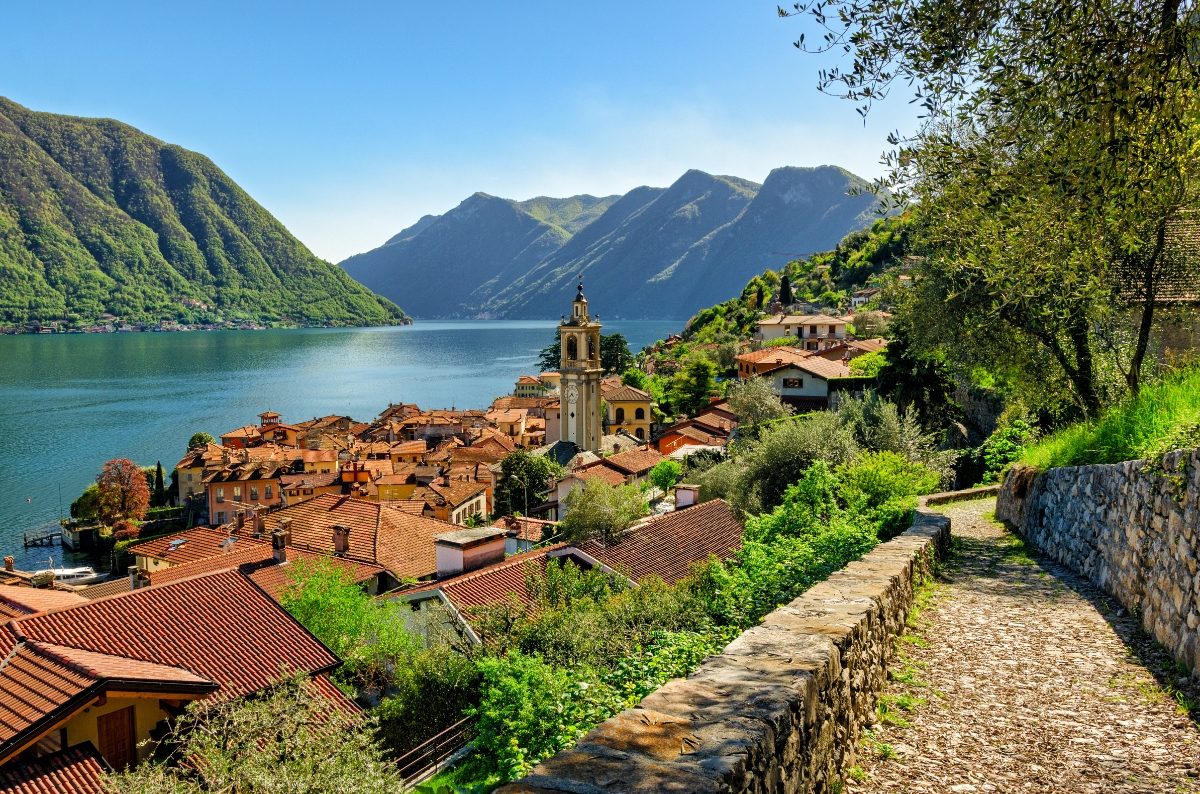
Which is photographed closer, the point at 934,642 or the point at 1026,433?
the point at 934,642

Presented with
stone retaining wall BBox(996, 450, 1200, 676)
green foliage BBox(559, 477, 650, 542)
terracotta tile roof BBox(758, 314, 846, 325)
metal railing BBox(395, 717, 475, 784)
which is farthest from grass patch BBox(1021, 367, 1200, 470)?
terracotta tile roof BBox(758, 314, 846, 325)

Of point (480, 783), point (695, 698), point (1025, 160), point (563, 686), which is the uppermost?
point (1025, 160)

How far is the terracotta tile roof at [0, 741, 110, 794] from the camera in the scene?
31.1ft

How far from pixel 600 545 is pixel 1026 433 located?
34.4 feet

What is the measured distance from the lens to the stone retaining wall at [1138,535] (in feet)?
16.8

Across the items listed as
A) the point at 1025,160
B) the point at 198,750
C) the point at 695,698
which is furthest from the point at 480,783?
the point at 1025,160

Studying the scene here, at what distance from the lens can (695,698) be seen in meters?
3.56

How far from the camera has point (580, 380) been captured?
57312 mm

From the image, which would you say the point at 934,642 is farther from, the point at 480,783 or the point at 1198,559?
the point at 480,783

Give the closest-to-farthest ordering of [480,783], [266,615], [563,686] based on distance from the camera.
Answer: [563,686]
[480,783]
[266,615]

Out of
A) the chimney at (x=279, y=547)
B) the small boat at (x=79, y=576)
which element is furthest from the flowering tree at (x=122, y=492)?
the chimney at (x=279, y=547)

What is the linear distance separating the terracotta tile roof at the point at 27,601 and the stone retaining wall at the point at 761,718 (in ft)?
45.9

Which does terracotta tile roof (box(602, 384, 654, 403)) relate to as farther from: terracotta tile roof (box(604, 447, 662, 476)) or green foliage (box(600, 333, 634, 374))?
green foliage (box(600, 333, 634, 374))

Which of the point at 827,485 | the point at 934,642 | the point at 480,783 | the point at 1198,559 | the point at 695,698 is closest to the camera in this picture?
the point at 695,698
